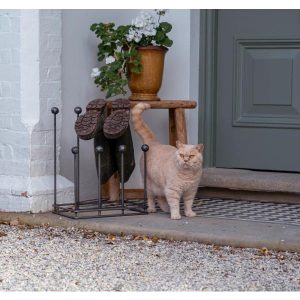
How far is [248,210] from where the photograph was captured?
600 centimetres

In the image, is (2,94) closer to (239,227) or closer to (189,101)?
(189,101)

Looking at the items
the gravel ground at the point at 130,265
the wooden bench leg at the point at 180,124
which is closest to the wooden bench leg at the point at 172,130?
the wooden bench leg at the point at 180,124

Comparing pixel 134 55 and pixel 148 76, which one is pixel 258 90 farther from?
pixel 134 55

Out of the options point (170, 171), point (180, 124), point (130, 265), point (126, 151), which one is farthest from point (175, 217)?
point (130, 265)

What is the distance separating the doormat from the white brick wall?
826mm

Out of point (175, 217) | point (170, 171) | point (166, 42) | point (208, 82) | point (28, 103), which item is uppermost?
point (166, 42)

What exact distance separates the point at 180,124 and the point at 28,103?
1.05 m

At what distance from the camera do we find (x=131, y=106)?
20.0 feet

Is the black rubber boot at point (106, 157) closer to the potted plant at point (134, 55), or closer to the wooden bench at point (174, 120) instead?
the wooden bench at point (174, 120)

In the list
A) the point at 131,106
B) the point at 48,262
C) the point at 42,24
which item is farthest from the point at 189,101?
the point at 48,262

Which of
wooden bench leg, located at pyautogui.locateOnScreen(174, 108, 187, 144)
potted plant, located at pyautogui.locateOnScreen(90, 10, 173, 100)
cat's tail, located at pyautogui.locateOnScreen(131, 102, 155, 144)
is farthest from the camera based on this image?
wooden bench leg, located at pyautogui.locateOnScreen(174, 108, 187, 144)

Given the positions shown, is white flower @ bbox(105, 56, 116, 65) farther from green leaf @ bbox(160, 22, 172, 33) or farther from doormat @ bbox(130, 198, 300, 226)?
doormat @ bbox(130, 198, 300, 226)

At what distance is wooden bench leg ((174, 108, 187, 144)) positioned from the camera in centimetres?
621

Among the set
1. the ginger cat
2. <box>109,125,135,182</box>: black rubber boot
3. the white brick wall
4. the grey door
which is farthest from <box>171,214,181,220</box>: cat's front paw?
the grey door
